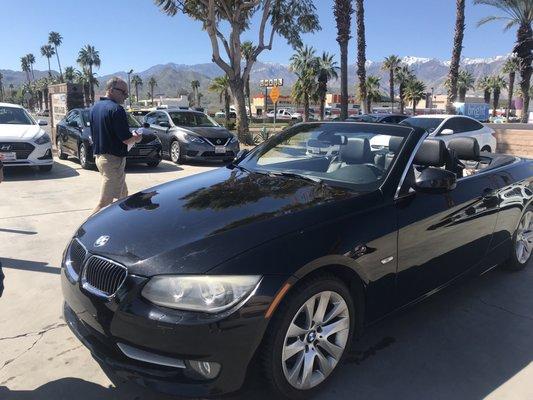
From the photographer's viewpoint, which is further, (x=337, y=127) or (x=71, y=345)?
(x=337, y=127)

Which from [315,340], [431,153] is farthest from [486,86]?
[315,340]

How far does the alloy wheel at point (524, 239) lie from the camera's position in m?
4.61

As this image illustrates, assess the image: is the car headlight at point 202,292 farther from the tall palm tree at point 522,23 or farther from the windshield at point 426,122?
the tall palm tree at point 522,23

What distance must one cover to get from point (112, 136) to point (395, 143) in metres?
3.41

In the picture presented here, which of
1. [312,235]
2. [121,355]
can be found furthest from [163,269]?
[312,235]

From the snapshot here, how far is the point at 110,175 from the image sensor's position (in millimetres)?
5668

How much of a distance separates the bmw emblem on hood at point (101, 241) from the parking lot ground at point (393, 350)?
2.68ft

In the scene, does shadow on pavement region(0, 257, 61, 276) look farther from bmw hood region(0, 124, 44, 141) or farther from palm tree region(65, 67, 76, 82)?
palm tree region(65, 67, 76, 82)

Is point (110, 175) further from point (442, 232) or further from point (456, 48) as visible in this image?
point (456, 48)

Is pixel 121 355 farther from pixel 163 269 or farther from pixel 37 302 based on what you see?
pixel 37 302

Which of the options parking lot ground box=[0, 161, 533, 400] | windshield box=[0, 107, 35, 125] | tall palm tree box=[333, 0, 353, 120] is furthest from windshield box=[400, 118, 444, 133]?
tall palm tree box=[333, 0, 353, 120]

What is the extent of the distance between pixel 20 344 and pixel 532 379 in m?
3.30

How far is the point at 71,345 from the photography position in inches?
129

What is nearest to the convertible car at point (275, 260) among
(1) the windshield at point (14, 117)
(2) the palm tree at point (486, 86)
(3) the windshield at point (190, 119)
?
(1) the windshield at point (14, 117)
